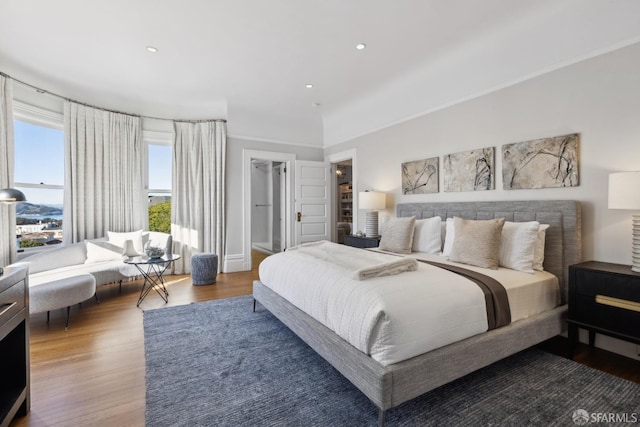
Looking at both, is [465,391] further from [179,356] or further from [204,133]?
[204,133]

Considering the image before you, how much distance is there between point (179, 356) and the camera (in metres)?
2.34

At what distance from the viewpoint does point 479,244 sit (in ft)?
8.48

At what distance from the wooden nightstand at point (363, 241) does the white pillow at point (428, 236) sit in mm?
810

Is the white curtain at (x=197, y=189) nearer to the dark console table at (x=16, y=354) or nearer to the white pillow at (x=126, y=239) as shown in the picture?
the white pillow at (x=126, y=239)

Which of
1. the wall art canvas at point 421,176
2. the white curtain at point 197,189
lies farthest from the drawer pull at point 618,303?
the white curtain at point 197,189

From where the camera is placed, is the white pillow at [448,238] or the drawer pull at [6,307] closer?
the drawer pull at [6,307]

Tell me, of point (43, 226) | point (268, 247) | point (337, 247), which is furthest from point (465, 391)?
point (268, 247)

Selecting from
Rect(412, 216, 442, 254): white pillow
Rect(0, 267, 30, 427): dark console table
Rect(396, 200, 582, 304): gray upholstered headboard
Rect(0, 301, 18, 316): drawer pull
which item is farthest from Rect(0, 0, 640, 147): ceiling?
Rect(0, 301, 18, 316): drawer pull

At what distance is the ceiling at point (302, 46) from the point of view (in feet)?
8.37

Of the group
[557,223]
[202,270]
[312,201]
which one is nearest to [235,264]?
[202,270]

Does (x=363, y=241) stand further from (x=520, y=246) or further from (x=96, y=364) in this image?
(x=96, y=364)

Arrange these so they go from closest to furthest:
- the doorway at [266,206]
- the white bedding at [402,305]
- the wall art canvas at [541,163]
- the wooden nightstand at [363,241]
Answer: the white bedding at [402,305] → the wall art canvas at [541,163] → the wooden nightstand at [363,241] → the doorway at [266,206]

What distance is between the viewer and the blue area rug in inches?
64.5

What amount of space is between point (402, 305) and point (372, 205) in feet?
9.61
